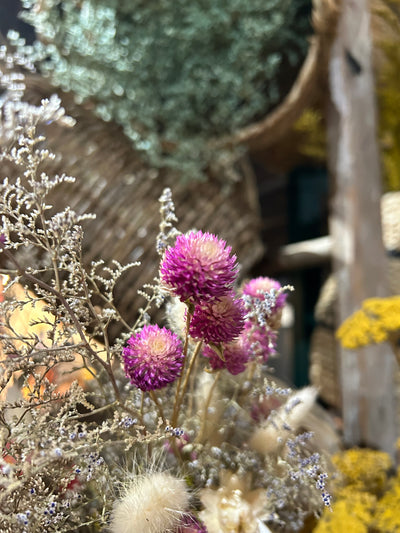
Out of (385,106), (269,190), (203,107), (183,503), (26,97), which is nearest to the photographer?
(183,503)

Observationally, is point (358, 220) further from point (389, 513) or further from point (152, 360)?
point (152, 360)

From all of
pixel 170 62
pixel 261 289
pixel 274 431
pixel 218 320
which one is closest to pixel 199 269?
pixel 218 320

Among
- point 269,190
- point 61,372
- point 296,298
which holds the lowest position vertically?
point 61,372

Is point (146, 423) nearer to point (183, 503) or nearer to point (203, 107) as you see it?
point (183, 503)

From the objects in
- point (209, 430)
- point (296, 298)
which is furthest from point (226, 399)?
point (296, 298)

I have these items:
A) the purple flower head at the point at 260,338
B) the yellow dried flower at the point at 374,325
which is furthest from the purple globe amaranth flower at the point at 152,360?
the yellow dried flower at the point at 374,325

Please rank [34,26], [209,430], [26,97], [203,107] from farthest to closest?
[203,107]
[34,26]
[26,97]
[209,430]
